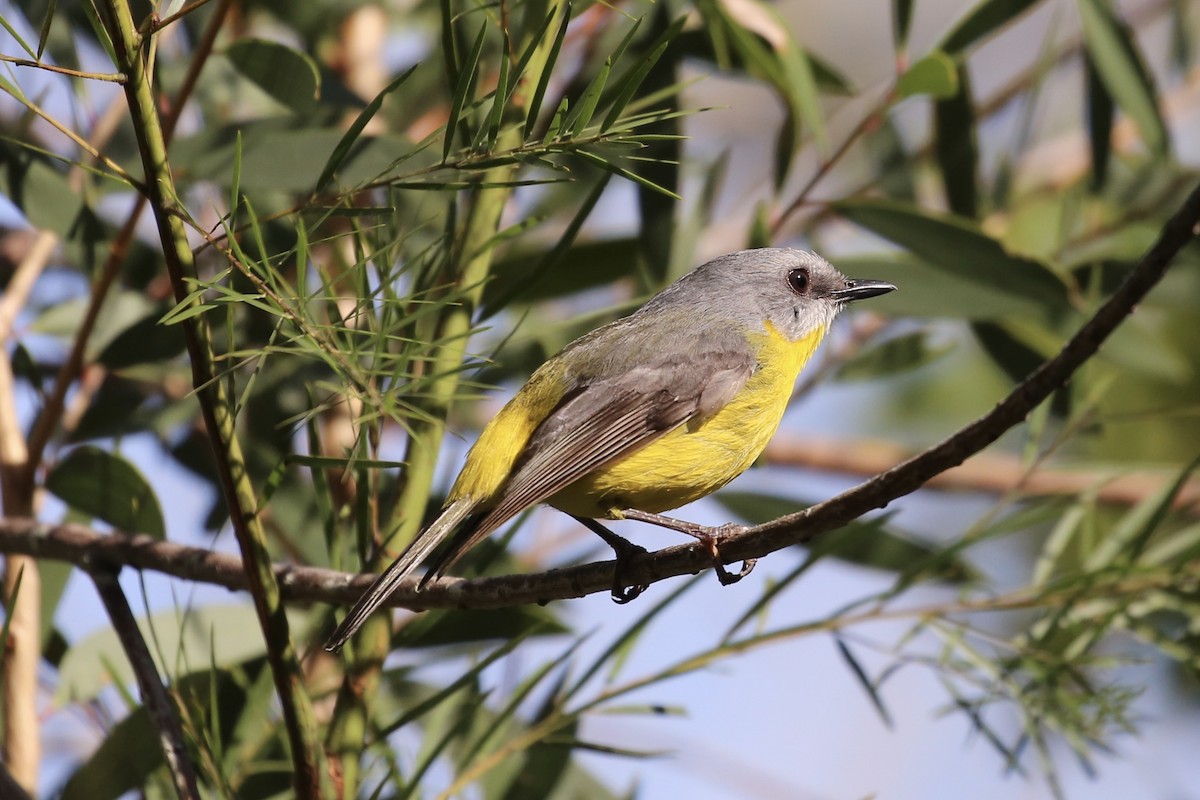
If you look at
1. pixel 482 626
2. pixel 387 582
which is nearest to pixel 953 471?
pixel 482 626

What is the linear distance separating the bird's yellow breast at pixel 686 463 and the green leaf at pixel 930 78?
681 millimetres

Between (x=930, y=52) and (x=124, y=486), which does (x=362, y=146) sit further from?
(x=930, y=52)

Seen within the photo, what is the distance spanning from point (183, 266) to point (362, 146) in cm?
97

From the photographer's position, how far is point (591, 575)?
183 centimetres

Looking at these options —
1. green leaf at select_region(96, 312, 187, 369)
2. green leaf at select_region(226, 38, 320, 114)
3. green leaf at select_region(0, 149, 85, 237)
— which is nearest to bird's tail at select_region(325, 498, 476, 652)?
green leaf at select_region(96, 312, 187, 369)

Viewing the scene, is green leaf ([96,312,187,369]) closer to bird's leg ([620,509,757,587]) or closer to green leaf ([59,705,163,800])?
green leaf ([59,705,163,800])

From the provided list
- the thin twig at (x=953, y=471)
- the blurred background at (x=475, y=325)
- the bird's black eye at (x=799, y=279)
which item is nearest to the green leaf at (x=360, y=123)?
the blurred background at (x=475, y=325)

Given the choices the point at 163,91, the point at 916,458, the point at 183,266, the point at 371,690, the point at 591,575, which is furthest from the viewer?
the point at 163,91

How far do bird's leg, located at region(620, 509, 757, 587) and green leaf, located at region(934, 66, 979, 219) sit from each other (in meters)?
1.26

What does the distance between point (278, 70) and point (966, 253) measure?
4.75 ft

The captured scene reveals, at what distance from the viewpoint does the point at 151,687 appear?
5.96 feet

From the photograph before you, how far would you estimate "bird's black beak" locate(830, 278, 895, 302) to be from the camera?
9.66ft

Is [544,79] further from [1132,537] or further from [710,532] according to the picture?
[1132,537]

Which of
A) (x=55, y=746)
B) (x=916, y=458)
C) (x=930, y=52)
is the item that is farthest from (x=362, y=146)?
(x=55, y=746)
